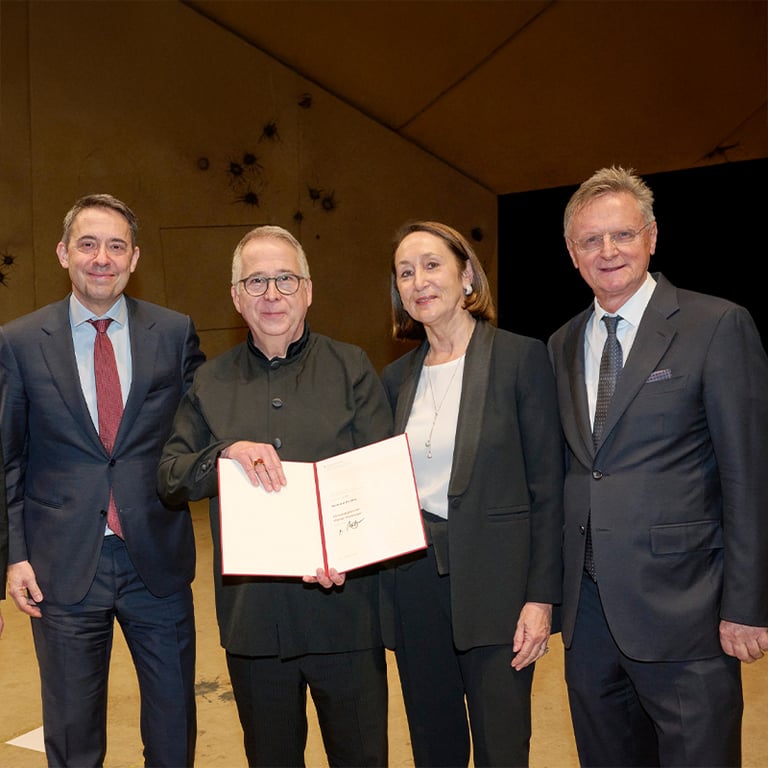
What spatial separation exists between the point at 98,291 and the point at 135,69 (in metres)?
5.28

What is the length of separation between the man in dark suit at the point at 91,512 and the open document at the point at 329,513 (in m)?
0.48

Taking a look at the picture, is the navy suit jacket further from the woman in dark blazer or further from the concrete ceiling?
the concrete ceiling

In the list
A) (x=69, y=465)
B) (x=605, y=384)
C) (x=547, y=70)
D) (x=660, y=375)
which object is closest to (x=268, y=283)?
(x=69, y=465)

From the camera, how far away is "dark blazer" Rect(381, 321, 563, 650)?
2006mm

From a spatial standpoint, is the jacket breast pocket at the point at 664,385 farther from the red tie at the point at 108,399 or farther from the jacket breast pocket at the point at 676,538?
the red tie at the point at 108,399

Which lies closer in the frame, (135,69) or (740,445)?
(740,445)

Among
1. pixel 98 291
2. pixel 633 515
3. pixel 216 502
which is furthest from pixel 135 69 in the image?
pixel 633 515

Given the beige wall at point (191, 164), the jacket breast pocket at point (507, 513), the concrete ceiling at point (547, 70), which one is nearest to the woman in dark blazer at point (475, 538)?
the jacket breast pocket at point (507, 513)

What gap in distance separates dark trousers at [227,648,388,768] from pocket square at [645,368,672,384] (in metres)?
0.90

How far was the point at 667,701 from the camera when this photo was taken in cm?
195

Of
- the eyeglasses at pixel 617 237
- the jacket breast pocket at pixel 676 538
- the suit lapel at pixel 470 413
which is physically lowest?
the jacket breast pocket at pixel 676 538

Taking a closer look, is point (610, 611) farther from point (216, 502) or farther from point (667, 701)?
point (216, 502)

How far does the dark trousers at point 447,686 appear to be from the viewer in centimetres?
→ 201

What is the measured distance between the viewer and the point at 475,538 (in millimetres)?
2010
